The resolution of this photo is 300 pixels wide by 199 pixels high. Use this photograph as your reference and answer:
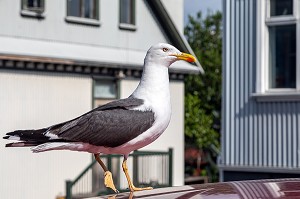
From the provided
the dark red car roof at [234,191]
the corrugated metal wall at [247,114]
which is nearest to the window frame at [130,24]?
the corrugated metal wall at [247,114]

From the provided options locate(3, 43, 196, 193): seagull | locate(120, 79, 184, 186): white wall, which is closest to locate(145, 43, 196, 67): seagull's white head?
locate(3, 43, 196, 193): seagull

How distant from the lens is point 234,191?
11.5ft

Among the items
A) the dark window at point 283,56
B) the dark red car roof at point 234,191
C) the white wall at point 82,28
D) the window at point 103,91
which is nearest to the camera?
the dark red car roof at point 234,191

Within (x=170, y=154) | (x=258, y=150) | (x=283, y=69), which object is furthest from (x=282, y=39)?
(x=170, y=154)

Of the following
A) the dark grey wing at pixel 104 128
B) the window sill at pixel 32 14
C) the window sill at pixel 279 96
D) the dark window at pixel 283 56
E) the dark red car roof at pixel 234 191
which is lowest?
the dark red car roof at pixel 234 191

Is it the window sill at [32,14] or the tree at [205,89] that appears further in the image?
the tree at [205,89]

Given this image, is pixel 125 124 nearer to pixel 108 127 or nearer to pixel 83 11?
pixel 108 127

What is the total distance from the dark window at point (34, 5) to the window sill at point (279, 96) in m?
7.26

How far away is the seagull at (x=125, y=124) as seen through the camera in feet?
14.6

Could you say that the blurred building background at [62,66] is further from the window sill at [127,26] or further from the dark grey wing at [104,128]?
the dark grey wing at [104,128]

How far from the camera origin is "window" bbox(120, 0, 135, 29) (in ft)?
75.0

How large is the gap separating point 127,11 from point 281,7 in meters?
8.67

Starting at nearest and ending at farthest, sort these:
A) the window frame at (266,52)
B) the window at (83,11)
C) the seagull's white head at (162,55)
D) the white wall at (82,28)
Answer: the seagull's white head at (162,55) < the window frame at (266,52) < the white wall at (82,28) < the window at (83,11)

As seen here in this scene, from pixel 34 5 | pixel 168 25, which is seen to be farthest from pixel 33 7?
pixel 168 25
